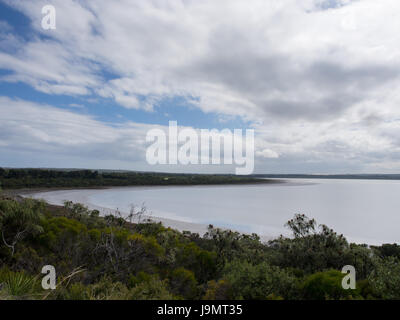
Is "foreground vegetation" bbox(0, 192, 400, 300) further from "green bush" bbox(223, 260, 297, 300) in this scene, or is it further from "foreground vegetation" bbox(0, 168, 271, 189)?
"foreground vegetation" bbox(0, 168, 271, 189)

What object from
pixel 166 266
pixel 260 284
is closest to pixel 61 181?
pixel 166 266

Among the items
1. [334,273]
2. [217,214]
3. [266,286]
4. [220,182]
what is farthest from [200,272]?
[220,182]

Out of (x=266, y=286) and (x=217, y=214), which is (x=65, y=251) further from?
(x=217, y=214)
